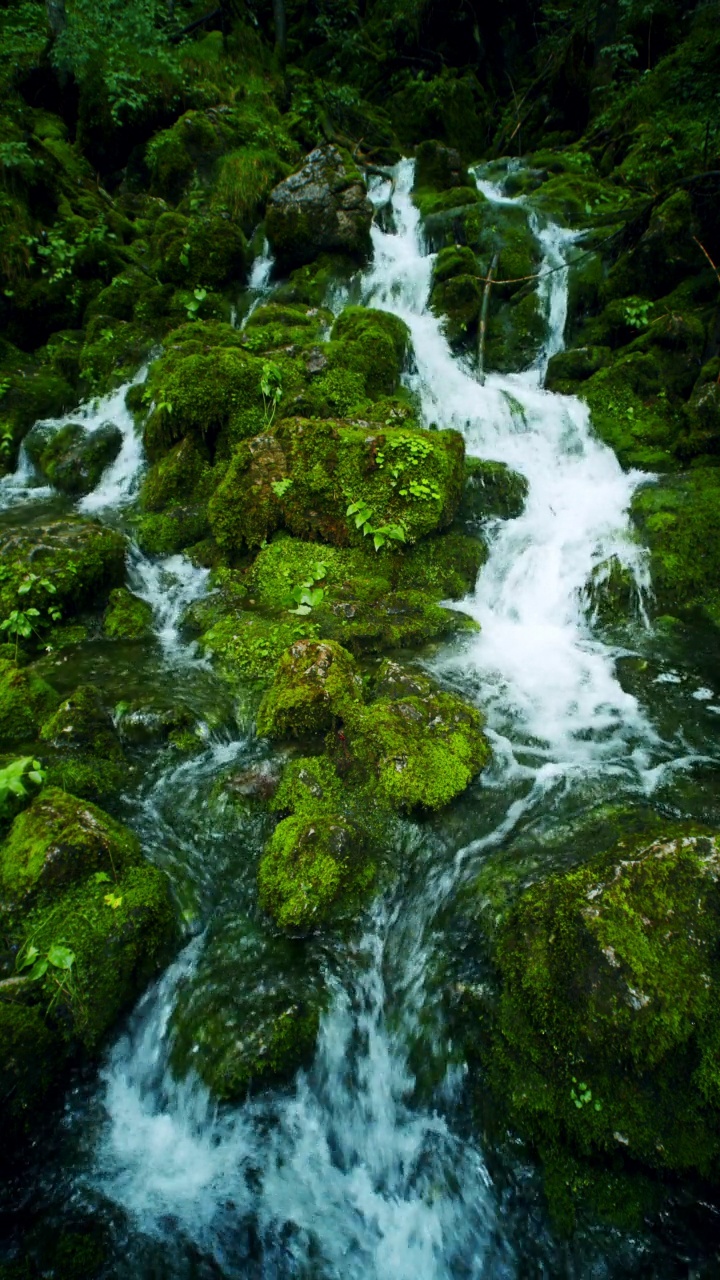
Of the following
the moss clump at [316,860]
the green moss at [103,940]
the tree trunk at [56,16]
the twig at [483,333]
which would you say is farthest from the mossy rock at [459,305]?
the tree trunk at [56,16]

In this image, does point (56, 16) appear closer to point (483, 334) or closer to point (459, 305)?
point (459, 305)

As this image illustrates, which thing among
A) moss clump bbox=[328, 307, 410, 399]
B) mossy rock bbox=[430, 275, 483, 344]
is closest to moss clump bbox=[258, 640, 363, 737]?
moss clump bbox=[328, 307, 410, 399]

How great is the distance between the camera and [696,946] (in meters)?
3.03

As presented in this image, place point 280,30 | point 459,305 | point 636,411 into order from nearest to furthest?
point 636,411 < point 459,305 < point 280,30

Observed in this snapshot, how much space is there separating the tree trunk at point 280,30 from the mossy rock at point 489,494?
22.8 meters

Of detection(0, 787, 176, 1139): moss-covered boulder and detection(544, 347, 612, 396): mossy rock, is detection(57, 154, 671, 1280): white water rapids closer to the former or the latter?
detection(0, 787, 176, 1139): moss-covered boulder

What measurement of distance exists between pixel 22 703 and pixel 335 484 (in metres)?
4.39

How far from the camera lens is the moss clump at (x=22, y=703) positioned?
16.5 ft

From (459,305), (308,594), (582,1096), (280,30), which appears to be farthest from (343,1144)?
(280,30)

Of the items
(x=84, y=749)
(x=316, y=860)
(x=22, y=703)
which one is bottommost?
(x=316, y=860)

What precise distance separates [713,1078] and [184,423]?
29.8 feet

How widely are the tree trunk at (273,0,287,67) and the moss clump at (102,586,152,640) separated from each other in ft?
81.5

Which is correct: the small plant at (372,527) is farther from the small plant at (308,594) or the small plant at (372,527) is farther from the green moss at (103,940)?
the green moss at (103,940)

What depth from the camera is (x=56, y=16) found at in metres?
15.3
